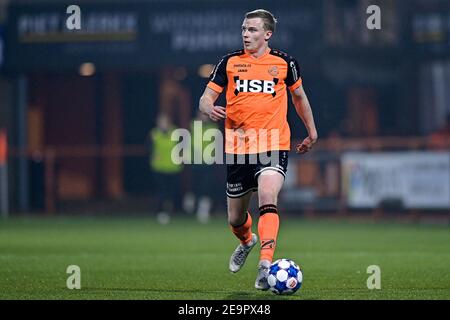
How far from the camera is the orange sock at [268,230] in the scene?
10.8 meters

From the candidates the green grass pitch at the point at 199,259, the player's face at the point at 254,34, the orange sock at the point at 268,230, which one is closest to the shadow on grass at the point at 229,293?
the green grass pitch at the point at 199,259

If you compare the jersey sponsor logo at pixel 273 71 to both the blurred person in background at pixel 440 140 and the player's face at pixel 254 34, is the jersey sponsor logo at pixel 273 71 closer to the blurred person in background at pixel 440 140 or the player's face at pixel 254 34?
the player's face at pixel 254 34

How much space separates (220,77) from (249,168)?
2.88 feet

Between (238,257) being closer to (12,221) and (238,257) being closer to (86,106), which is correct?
(12,221)

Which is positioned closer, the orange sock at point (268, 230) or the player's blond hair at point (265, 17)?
the orange sock at point (268, 230)

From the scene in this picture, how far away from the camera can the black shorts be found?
11273 millimetres

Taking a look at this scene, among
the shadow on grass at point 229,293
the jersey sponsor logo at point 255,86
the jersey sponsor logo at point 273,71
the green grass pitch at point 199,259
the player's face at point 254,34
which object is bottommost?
the green grass pitch at point 199,259

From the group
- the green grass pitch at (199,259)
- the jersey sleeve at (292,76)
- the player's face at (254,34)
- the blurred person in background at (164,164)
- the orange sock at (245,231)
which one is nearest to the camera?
the green grass pitch at (199,259)

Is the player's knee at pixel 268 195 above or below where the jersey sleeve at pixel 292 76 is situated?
below

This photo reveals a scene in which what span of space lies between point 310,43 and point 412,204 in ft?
14.0

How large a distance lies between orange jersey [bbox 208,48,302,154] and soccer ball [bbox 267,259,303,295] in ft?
4.11

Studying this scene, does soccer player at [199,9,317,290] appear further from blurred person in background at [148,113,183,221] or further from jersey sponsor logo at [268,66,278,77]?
blurred person in background at [148,113,183,221]

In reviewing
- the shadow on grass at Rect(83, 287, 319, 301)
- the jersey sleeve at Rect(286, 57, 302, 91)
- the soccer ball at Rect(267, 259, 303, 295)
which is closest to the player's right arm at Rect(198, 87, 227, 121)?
the jersey sleeve at Rect(286, 57, 302, 91)
